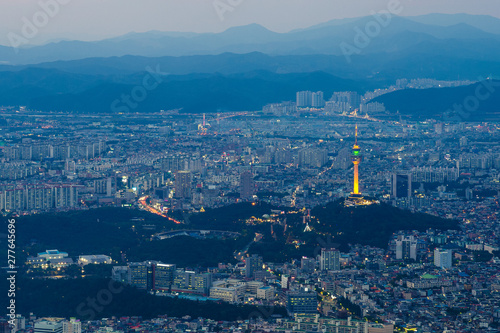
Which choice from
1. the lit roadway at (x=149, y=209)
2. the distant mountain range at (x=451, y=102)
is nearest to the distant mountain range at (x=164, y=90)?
the distant mountain range at (x=451, y=102)

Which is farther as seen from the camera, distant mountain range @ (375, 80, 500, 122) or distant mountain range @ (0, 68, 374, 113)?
distant mountain range @ (0, 68, 374, 113)

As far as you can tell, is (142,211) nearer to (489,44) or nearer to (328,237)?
(328,237)

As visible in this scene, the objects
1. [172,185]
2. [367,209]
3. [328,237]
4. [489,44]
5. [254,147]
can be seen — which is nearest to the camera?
[328,237]

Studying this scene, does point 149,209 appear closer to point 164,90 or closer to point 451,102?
point 451,102

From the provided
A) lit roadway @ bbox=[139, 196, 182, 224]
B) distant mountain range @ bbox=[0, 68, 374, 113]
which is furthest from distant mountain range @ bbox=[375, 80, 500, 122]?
lit roadway @ bbox=[139, 196, 182, 224]

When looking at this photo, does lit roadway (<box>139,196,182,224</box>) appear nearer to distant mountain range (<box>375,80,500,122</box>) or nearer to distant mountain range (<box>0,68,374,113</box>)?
distant mountain range (<box>375,80,500,122</box>)

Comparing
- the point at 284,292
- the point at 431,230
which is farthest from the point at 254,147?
the point at 284,292

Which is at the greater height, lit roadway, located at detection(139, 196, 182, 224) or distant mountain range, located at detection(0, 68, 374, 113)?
distant mountain range, located at detection(0, 68, 374, 113)

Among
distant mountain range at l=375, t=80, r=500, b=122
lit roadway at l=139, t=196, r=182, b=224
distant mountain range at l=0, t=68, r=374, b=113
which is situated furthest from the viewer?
distant mountain range at l=0, t=68, r=374, b=113

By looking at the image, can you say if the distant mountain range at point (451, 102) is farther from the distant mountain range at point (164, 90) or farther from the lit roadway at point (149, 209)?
the lit roadway at point (149, 209)

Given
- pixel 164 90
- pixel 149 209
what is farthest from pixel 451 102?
pixel 149 209

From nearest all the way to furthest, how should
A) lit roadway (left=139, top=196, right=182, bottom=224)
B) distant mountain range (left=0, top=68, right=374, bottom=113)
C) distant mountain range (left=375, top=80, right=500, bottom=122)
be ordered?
lit roadway (left=139, top=196, right=182, bottom=224) → distant mountain range (left=375, top=80, right=500, bottom=122) → distant mountain range (left=0, top=68, right=374, bottom=113)
